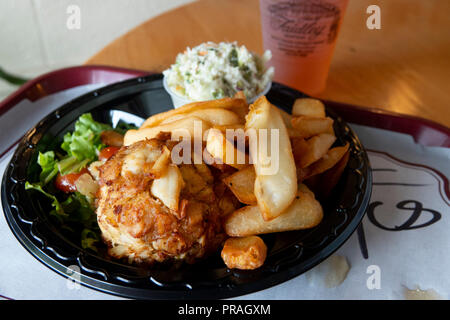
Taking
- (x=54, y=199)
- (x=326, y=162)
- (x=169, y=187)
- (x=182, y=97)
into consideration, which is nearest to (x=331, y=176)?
(x=326, y=162)

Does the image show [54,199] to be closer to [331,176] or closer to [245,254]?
[245,254]

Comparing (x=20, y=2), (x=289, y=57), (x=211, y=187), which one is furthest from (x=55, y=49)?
(x=211, y=187)

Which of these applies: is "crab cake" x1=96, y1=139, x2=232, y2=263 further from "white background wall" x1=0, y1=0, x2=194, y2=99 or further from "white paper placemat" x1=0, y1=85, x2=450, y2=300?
"white background wall" x1=0, y1=0, x2=194, y2=99

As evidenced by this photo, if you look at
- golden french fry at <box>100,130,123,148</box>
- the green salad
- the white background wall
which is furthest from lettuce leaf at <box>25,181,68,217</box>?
the white background wall

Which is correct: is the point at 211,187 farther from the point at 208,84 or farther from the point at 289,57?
the point at 289,57

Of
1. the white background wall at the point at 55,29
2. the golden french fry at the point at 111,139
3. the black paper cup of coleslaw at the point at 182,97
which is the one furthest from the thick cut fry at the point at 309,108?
the white background wall at the point at 55,29

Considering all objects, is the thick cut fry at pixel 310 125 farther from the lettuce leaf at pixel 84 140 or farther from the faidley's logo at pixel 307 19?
the lettuce leaf at pixel 84 140
